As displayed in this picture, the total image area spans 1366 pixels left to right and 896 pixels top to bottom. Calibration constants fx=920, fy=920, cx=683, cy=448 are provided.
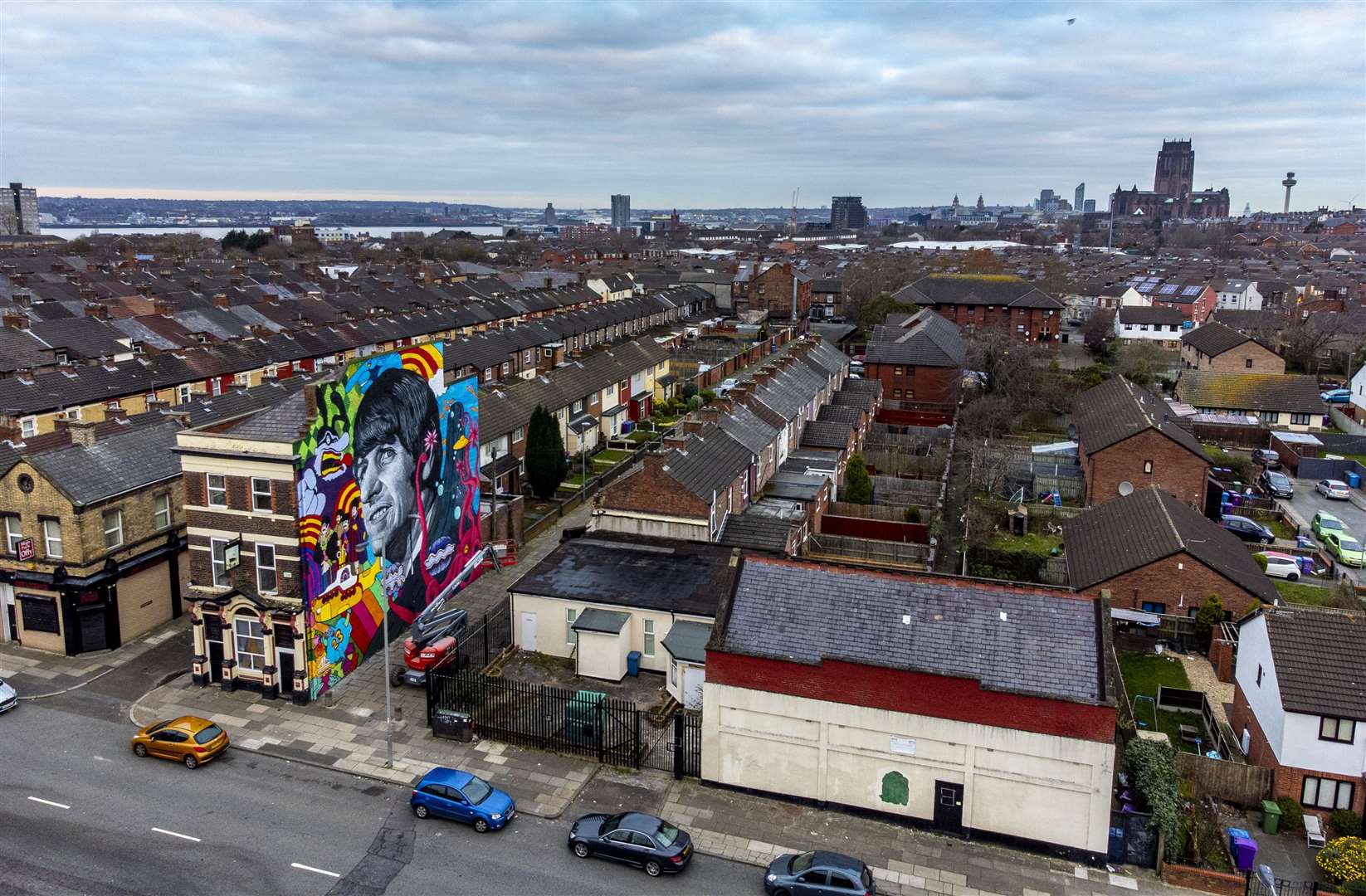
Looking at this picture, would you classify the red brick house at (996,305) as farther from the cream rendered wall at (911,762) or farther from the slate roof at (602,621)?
the cream rendered wall at (911,762)

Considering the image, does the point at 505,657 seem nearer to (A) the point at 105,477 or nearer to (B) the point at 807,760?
(B) the point at 807,760

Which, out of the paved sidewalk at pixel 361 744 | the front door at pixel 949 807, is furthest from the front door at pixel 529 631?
the front door at pixel 949 807

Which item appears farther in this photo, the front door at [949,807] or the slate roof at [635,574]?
the slate roof at [635,574]

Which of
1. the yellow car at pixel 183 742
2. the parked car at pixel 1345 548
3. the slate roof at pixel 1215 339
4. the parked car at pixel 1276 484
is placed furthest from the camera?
the slate roof at pixel 1215 339

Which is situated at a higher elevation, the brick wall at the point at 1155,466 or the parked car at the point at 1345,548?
the brick wall at the point at 1155,466

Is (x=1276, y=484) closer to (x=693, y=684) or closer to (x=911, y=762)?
(x=911, y=762)

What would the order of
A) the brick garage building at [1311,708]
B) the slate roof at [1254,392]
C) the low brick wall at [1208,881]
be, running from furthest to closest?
the slate roof at [1254,392] → the brick garage building at [1311,708] → the low brick wall at [1208,881]

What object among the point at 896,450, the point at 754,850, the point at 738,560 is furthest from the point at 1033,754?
the point at 896,450
